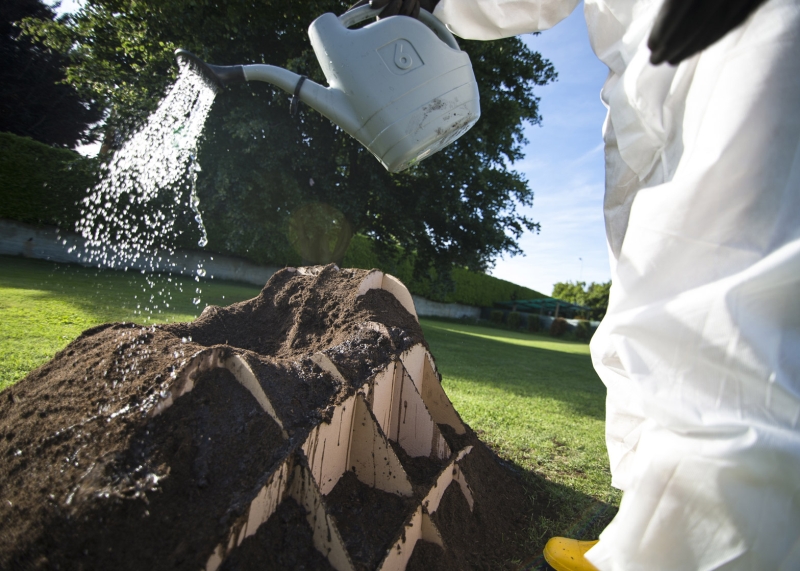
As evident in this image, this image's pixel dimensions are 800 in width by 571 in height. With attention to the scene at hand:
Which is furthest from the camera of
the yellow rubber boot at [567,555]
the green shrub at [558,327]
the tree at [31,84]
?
the green shrub at [558,327]

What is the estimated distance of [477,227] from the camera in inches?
461

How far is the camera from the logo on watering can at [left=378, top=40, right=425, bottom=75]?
5.18ft

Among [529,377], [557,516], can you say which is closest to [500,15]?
[557,516]

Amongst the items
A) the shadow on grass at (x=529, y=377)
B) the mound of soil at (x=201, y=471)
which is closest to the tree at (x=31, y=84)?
the shadow on grass at (x=529, y=377)

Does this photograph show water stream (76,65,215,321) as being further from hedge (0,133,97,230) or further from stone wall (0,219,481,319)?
hedge (0,133,97,230)

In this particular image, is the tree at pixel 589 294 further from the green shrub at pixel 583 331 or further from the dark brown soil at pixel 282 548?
the dark brown soil at pixel 282 548

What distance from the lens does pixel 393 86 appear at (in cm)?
158

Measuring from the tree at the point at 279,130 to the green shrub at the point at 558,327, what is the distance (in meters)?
13.7

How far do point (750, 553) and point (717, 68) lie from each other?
0.87 m

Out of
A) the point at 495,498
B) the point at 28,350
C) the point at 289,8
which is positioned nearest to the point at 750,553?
the point at 495,498

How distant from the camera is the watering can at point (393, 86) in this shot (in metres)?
1.58

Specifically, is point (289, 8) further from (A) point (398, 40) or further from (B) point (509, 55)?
(A) point (398, 40)

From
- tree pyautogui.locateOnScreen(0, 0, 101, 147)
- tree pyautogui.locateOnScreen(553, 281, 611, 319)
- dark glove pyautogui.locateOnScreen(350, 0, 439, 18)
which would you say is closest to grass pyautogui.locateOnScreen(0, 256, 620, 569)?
dark glove pyautogui.locateOnScreen(350, 0, 439, 18)

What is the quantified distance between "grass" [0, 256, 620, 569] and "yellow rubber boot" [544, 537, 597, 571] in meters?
0.10
